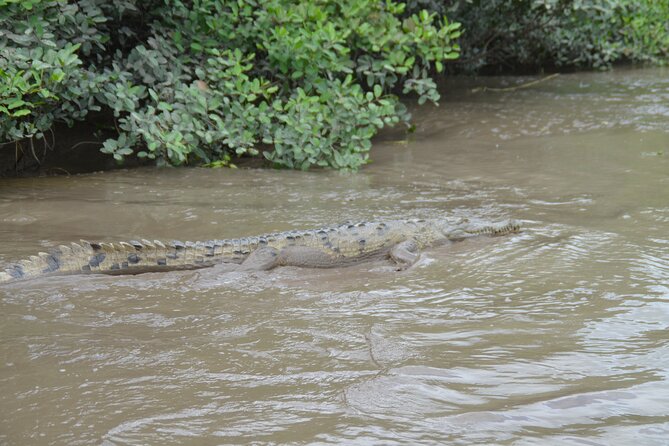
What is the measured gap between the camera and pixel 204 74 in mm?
8531

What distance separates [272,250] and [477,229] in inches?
64.7

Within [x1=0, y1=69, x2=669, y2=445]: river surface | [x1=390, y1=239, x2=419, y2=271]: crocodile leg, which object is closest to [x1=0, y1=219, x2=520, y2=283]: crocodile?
[x1=390, y1=239, x2=419, y2=271]: crocodile leg

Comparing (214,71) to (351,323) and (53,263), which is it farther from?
(351,323)

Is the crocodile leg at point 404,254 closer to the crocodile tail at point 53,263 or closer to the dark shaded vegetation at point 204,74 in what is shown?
the crocodile tail at point 53,263

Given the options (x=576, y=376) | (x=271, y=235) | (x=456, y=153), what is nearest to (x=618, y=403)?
(x=576, y=376)

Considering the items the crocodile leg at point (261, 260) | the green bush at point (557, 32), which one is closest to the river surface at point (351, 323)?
the crocodile leg at point (261, 260)

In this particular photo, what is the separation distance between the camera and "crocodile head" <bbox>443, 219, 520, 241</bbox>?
19.3ft

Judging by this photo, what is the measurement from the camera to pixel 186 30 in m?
8.87

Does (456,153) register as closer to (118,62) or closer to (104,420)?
(118,62)

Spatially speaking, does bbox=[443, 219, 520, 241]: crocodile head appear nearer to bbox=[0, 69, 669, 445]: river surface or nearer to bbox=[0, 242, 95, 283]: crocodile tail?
bbox=[0, 69, 669, 445]: river surface

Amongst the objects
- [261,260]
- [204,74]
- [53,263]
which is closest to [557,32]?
[204,74]

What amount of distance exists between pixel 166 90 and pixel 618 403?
21.0 ft

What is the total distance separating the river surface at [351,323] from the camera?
3.06 meters

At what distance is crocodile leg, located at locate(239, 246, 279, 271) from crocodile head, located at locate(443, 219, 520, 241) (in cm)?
140
